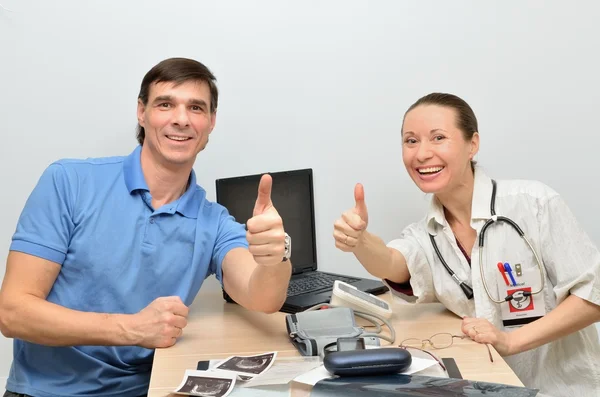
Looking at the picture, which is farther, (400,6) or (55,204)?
(400,6)

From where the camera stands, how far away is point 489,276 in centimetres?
187

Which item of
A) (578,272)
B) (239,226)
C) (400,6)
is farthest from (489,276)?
(400,6)

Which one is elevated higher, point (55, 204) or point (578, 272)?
point (55, 204)

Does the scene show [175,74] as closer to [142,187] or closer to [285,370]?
[142,187]

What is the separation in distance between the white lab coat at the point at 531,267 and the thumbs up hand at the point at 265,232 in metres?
0.53

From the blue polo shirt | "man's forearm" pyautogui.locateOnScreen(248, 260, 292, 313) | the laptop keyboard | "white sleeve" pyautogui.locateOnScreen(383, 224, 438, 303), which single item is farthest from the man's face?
"white sleeve" pyautogui.locateOnScreen(383, 224, 438, 303)

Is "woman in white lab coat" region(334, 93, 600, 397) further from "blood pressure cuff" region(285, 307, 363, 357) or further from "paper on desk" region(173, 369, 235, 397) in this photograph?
"paper on desk" region(173, 369, 235, 397)

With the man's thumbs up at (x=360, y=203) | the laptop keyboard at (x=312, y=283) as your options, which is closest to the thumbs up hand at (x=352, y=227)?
the man's thumbs up at (x=360, y=203)

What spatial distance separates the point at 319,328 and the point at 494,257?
566 mm

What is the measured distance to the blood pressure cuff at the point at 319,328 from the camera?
4.96 feet

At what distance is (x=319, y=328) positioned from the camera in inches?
63.4

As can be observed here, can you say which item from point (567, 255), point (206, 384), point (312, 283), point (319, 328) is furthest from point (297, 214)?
point (206, 384)

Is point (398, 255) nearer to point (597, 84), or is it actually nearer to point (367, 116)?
point (367, 116)

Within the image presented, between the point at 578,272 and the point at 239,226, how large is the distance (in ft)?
3.02
